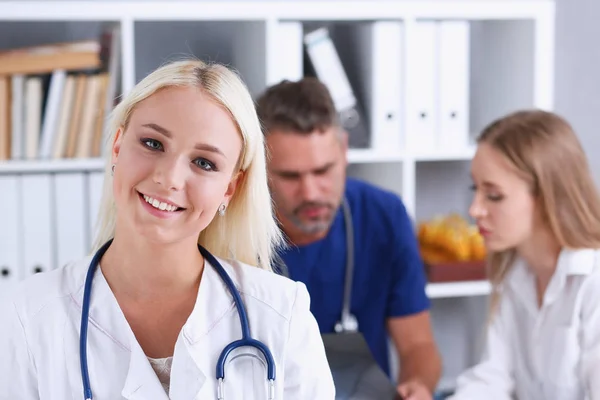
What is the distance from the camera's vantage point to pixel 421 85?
2.65 m

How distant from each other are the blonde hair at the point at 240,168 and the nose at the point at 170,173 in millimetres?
111

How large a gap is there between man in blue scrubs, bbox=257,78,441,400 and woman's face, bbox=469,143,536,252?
0.24 m


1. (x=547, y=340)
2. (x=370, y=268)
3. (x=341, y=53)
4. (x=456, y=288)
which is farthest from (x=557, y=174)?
(x=341, y=53)

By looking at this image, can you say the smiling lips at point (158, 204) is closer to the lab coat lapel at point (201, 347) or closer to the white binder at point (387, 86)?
the lab coat lapel at point (201, 347)

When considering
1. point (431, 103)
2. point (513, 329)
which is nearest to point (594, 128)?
point (431, 103)

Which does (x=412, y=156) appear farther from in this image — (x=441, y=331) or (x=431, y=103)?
(x=441, y=331)

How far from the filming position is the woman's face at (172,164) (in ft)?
4.06

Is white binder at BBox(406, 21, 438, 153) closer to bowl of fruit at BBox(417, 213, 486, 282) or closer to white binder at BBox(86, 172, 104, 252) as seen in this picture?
bowl of fruit at BBox(417, 213, 486, 282)

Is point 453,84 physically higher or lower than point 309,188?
higher

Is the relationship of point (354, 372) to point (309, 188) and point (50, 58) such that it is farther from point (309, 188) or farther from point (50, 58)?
point (50, 58)

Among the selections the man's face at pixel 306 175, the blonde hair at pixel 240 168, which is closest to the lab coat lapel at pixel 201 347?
the blonde hair at pixel 240 168

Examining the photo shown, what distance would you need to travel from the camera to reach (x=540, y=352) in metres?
1.96

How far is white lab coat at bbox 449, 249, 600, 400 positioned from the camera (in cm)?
188

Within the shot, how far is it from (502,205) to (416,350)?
16.0 inches
